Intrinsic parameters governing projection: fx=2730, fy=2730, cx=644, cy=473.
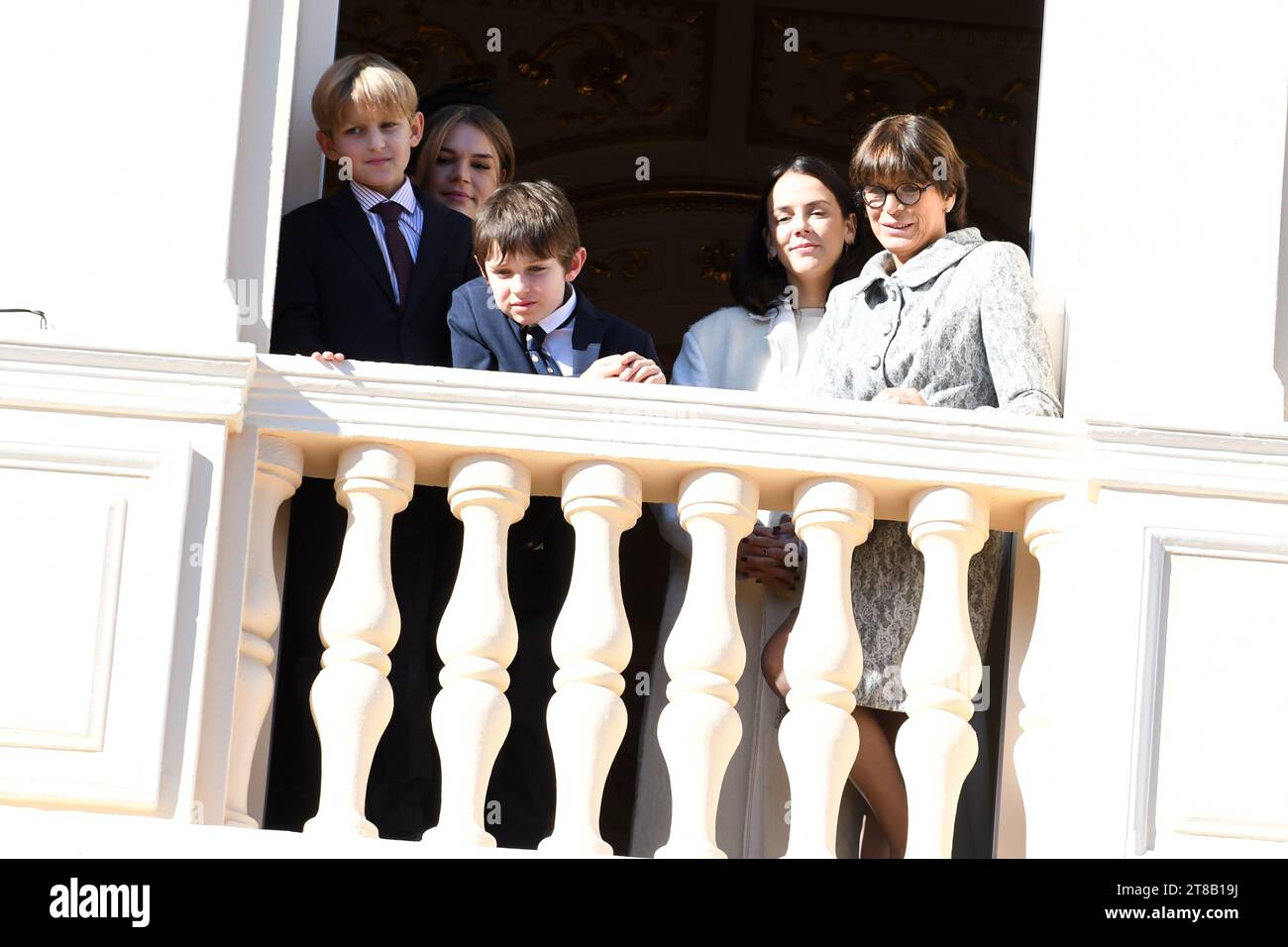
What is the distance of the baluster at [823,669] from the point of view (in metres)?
4.36

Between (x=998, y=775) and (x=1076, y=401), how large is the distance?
2.17 ft

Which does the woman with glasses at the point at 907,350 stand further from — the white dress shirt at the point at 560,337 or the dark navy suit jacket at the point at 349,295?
the dark navy suit jacket at the point at 349,295


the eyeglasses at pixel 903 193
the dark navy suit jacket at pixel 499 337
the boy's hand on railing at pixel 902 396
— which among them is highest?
the eyeglasses at pixel 903 193

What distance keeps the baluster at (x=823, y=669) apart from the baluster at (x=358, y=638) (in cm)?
66

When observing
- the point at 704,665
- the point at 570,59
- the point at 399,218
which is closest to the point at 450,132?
the point at 399,218

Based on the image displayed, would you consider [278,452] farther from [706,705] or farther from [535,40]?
[535,40]

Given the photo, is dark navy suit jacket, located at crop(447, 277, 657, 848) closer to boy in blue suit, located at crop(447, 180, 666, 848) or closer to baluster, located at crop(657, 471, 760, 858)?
boy in blue suit, located at crop(447, 180, 666, 848)

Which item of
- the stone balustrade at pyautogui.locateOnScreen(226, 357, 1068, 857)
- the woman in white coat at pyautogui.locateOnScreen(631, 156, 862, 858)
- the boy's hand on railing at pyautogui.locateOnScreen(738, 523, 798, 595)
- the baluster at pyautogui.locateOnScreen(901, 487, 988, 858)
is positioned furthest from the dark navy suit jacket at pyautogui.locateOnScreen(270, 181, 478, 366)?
the baluster at pyautogui.locateOnScreen(901, 487, 988, 858)

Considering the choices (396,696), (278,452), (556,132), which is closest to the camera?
(278,452)

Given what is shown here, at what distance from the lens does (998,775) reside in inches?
186

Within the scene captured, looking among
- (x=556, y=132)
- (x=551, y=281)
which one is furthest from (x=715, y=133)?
(x=551, y=281)

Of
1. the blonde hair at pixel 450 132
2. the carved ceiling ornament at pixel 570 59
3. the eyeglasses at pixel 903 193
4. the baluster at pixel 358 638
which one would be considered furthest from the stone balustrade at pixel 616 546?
the carved ceiling ornament at pixel 570 59

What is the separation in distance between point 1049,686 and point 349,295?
1471mm
